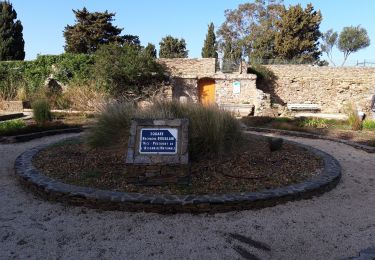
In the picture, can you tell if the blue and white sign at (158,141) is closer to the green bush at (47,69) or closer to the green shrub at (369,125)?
the green shrub at (369,125)

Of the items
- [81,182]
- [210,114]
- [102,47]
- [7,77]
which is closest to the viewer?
[81,182]

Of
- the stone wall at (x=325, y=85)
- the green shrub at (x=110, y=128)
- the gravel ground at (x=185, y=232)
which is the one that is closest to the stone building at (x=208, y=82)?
the stone wall at (x=325, y=85)

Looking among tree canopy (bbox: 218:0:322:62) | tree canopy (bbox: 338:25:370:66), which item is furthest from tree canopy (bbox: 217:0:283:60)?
tree canopy (bbox: 338:25:370:66)

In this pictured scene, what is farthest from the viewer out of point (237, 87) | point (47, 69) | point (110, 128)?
point (237, 87)

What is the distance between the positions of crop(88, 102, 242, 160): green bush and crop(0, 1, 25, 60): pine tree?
25.0 m

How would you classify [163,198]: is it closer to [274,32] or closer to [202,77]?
[202,77]

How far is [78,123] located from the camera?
32.1 ft

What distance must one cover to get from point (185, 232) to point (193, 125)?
217cm

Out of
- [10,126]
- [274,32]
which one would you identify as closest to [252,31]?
[274,32]

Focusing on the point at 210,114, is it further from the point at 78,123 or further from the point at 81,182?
the point at 78,123

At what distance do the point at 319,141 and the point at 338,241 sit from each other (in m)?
5.61

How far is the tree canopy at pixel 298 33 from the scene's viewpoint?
3064 centimetres

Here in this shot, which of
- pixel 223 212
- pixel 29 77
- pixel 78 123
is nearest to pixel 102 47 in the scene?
pixel 29 77

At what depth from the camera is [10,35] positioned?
1049 inches
